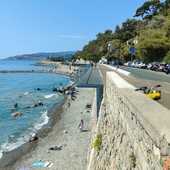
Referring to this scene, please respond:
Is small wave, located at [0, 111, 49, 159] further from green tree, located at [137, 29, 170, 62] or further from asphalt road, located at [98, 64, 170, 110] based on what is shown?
green tree, located at [137, 29, 170, 62]

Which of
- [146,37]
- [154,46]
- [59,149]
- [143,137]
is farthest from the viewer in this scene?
[146,37]

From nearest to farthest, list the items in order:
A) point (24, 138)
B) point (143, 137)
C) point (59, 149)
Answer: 1. point (143, 137)
2. point (59, 149)
3. point (24, 138)

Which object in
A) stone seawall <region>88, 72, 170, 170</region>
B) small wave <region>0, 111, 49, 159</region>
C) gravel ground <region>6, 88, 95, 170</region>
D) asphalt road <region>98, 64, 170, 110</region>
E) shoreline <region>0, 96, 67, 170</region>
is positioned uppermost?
stone seawall <region>88, 72, 170, 170</region>

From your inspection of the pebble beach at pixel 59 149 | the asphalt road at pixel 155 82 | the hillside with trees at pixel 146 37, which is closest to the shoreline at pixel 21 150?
the pebble beach at pixel 59 149

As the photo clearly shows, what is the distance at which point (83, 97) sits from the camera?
56281mm

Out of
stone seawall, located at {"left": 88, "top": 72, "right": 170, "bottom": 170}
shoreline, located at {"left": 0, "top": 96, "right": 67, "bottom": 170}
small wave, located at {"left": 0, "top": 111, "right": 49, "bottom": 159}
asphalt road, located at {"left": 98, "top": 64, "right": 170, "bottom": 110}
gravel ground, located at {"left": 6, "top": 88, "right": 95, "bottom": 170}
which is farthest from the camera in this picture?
small wave, located at {"left": 0, "top": 111, "right": 49, "bottom": 159}

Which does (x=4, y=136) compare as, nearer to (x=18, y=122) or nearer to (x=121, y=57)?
(x=18, y=122)

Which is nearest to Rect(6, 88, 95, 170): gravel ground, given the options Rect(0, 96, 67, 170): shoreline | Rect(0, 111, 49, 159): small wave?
Rect(0, 96, 67, 170): shoreline

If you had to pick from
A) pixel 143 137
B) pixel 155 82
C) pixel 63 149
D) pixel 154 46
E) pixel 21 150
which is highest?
pixel 154 46

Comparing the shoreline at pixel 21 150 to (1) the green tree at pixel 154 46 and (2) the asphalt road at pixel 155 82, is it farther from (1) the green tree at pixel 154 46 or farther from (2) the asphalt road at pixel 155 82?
(1) the green tree at pixel 154 46

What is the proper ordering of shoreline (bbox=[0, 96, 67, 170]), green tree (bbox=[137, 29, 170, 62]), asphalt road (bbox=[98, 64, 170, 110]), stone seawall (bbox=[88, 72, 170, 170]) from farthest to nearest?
green tree (bbox=[137, 29, 170, 62]), shoreline (bbox=[0, 96, 67, 170]), asphalt road (bbox=[98, 64, 170, 110]), stone seawall (bbox=[88, 72, 170, 170])

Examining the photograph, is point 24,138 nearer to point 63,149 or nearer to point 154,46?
point 63,149

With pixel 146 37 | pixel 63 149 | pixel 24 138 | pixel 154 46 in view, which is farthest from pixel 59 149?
pixel 146 37

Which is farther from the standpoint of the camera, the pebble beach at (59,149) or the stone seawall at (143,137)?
the pebble beach at (59,149)
